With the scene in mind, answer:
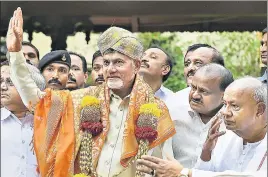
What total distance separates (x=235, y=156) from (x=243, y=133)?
27 cm

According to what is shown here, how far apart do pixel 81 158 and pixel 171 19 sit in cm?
724

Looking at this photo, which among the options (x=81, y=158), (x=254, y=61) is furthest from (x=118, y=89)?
(x=254, y=61)

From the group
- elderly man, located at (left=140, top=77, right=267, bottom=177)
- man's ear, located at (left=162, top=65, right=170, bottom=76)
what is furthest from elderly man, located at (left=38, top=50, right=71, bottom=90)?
elderly man, located at (left=140, top=77, right=267, bottom=177)

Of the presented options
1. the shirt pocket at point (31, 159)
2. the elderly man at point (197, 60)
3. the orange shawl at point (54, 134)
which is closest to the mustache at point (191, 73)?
the elderly man at point (197, 60)

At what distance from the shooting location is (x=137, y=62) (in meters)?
6.66

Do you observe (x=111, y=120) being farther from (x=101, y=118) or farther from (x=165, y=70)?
(x=165, y=70)

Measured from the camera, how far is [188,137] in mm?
6957

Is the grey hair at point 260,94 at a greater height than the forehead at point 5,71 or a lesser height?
lesser

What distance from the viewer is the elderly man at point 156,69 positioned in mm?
7855

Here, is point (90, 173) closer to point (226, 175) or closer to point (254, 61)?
point (226, 175)

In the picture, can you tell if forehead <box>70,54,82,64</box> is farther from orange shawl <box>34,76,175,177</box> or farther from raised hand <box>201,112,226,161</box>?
raised hand <box>201,112,226,161</box>

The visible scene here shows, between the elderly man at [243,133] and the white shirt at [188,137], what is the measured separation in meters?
0.58

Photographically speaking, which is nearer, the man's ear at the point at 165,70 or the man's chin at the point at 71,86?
the man's ear at the point at 165,70

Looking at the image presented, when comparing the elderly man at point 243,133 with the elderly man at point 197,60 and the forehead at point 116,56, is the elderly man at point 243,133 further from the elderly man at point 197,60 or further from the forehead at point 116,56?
the elderly man at point 197,60
